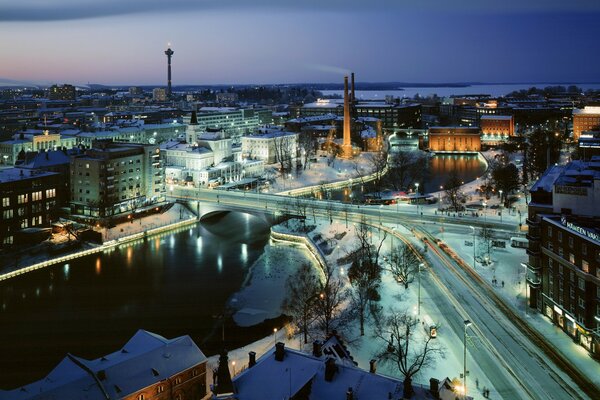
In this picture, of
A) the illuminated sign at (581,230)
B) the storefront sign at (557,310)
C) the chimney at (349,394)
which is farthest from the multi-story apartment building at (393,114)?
the chimney at (349,394)

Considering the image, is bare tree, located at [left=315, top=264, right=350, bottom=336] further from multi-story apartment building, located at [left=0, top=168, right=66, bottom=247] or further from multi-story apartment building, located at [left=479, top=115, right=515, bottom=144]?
multi-story apartment building, located at [left=479, top=115, right=515, bottom=144]

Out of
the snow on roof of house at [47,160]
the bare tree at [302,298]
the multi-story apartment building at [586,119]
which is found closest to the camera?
the bare tree at [302,298]

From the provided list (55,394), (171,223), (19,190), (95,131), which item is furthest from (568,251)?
(95,131)

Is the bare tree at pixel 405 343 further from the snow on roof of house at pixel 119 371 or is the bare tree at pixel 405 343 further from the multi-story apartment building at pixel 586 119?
the multi-story apartment building at pixel 586 119

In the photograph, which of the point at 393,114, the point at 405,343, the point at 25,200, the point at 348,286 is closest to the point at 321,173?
the point at 25,200

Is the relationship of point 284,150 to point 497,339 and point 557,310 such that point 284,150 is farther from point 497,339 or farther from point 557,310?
point 497,339

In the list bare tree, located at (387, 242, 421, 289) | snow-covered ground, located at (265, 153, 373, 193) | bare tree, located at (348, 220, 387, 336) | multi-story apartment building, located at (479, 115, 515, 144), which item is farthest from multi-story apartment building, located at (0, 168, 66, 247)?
multi-story apartment building, located at (479, 115, 515, 144)
